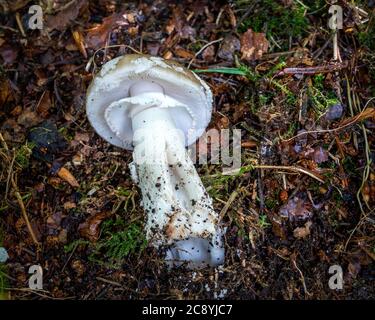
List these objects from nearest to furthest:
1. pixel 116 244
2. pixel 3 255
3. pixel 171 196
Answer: pixel 171 196 < pixel 116 244 < pixel 3 255

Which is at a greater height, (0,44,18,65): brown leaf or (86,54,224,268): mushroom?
(0,44,18,65): brown leaf

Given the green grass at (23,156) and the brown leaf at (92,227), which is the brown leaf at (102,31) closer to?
the green grass at (23,156)

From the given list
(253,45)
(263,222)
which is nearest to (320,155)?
(263,222)

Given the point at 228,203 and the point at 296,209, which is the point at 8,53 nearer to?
the point at 228,203

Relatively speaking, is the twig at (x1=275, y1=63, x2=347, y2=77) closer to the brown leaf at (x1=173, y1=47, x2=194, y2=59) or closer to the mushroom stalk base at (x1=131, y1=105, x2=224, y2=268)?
the brown leaf at (x1=173, y1=47, x2=194, y2=59)

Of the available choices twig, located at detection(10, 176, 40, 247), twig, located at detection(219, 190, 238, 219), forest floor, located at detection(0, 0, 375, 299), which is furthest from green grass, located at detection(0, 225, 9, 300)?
A: twig, located at detection(219, 190, 238, 219)

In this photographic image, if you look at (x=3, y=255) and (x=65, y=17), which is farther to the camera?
(x=65, y=17)
